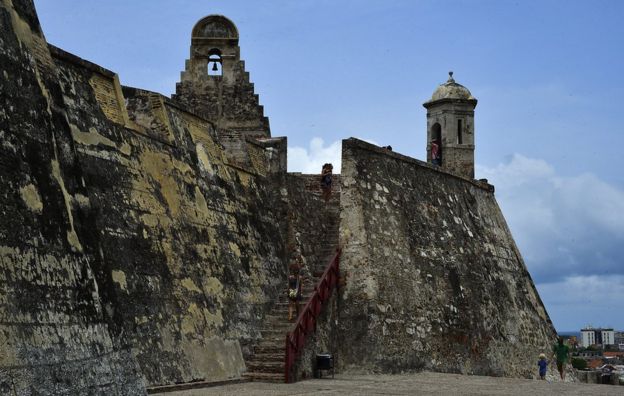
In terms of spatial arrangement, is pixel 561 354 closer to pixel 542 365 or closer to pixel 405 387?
pixel 542 365

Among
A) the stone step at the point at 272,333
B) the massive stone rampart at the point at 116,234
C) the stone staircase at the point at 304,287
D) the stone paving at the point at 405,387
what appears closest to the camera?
the massive stone rampart at the point at 116,234

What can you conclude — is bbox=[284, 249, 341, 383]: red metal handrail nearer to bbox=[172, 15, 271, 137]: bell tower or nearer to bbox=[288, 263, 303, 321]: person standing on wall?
bbox=[288, 263, 303, 321]: person standing on wall

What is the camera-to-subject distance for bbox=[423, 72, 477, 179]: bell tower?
1032 inches

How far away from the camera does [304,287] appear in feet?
55.5

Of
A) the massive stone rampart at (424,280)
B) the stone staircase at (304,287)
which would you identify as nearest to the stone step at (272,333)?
the stone staircase at (304,287)

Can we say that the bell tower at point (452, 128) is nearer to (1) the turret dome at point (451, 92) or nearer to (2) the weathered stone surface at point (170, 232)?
(1) the turret dome at point (451, 92)

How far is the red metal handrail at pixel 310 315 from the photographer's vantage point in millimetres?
14898

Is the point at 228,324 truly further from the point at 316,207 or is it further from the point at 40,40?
the point at 40,40

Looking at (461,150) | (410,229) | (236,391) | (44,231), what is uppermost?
(461,150)

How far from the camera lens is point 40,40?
10.1 m

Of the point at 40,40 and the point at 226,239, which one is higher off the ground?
the point at 40,40

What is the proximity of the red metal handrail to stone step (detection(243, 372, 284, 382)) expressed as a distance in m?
0.11

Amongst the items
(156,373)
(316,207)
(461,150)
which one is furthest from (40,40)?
(461,150)

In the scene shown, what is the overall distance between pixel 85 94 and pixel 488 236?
13393mm
